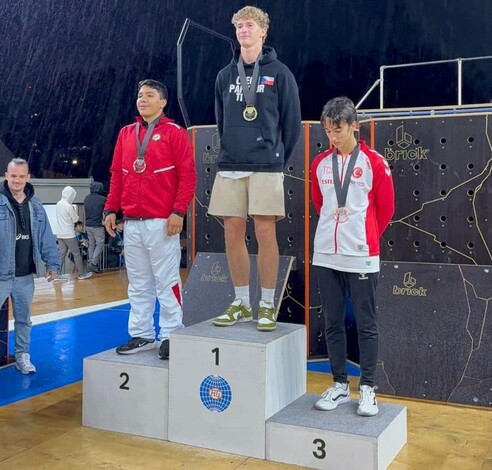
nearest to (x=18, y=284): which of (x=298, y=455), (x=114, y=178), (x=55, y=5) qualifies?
(x=114, y=178)

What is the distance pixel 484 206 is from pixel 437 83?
12.3 metres

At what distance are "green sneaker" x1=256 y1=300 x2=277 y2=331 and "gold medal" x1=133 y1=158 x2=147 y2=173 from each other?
35.5 inches

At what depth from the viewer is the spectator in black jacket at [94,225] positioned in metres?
9.09

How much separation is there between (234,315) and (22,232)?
65.9 inches

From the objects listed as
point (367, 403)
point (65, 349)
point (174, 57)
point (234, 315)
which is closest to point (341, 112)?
point (234, 315)

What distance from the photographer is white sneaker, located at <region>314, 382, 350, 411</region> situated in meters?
2.66

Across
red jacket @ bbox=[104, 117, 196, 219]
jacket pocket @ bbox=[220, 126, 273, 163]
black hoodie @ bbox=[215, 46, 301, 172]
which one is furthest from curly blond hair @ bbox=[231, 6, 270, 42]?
red jacket @ bbox=[104, 117, 196, 219]

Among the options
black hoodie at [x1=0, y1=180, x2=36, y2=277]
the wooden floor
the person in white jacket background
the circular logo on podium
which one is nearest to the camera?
the wooden floor

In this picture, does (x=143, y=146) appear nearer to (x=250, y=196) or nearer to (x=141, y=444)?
(x=250, y=196)

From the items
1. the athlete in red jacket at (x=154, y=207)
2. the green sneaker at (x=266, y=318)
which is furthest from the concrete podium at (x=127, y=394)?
the green sneaker at (x=266, y=318)

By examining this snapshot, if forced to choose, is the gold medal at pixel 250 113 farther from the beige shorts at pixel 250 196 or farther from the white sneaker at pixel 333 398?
the white sneaker at pixel 333 398

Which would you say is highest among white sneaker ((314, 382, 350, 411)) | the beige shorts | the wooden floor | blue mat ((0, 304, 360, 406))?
the beige shorts

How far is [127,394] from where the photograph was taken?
2.86 meters

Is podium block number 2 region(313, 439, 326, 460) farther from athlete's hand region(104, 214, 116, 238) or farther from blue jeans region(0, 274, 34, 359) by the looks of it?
blue jeans region(0, 274, 34, 359)
